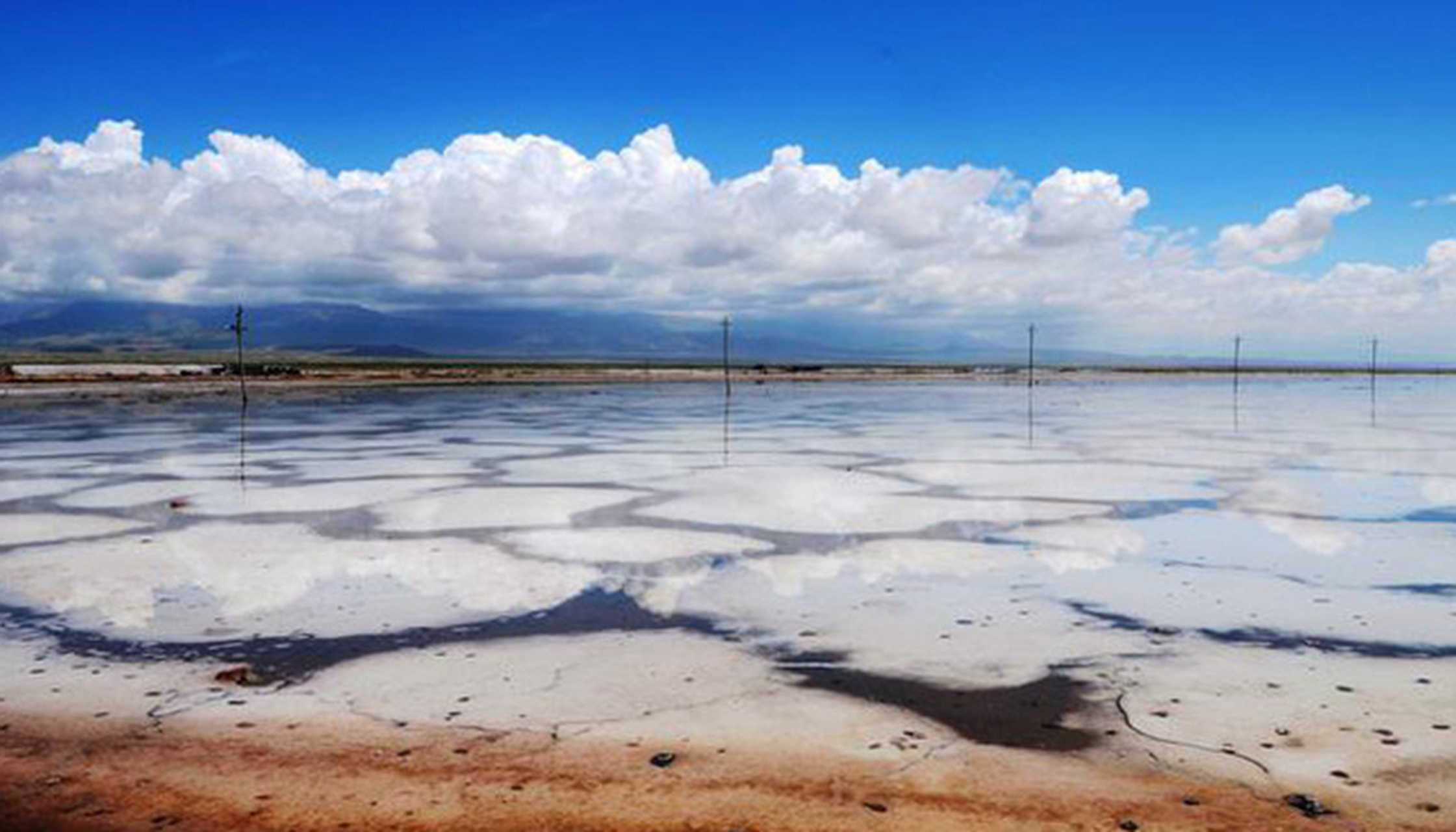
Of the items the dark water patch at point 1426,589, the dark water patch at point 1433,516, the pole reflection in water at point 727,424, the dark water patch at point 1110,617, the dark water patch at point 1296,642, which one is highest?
the dark water patch at point 1433,516

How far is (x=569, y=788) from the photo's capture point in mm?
4441

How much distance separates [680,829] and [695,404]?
36.3 meters

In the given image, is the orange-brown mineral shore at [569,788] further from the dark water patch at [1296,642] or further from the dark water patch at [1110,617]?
the dark water patch at [1110,617]

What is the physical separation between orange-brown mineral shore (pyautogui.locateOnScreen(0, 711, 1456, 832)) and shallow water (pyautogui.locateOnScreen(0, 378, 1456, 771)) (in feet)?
1.86

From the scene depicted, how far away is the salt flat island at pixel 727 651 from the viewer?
4387 mm

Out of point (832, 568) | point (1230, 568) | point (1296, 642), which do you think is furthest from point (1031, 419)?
point (1296, 642)

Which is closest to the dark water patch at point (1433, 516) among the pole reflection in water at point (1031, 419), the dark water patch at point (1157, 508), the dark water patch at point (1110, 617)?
the dark water patch at point (1157, 508)

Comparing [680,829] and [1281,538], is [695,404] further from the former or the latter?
[680,829]

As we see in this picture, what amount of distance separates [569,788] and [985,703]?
227cm

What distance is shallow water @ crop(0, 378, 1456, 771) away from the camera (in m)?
5.93

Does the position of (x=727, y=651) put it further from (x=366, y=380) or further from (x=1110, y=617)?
(x=366, y=380)

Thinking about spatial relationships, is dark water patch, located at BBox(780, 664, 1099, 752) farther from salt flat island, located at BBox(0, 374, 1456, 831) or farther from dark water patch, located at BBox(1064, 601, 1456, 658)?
dark water patch, located at BBox(1064, 601, 1456, 658)

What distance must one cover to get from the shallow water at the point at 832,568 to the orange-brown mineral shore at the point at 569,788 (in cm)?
57

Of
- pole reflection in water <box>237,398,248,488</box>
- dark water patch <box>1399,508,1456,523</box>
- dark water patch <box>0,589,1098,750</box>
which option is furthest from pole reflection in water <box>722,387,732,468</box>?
dark water patch <box>0,589,1098,750</box>
